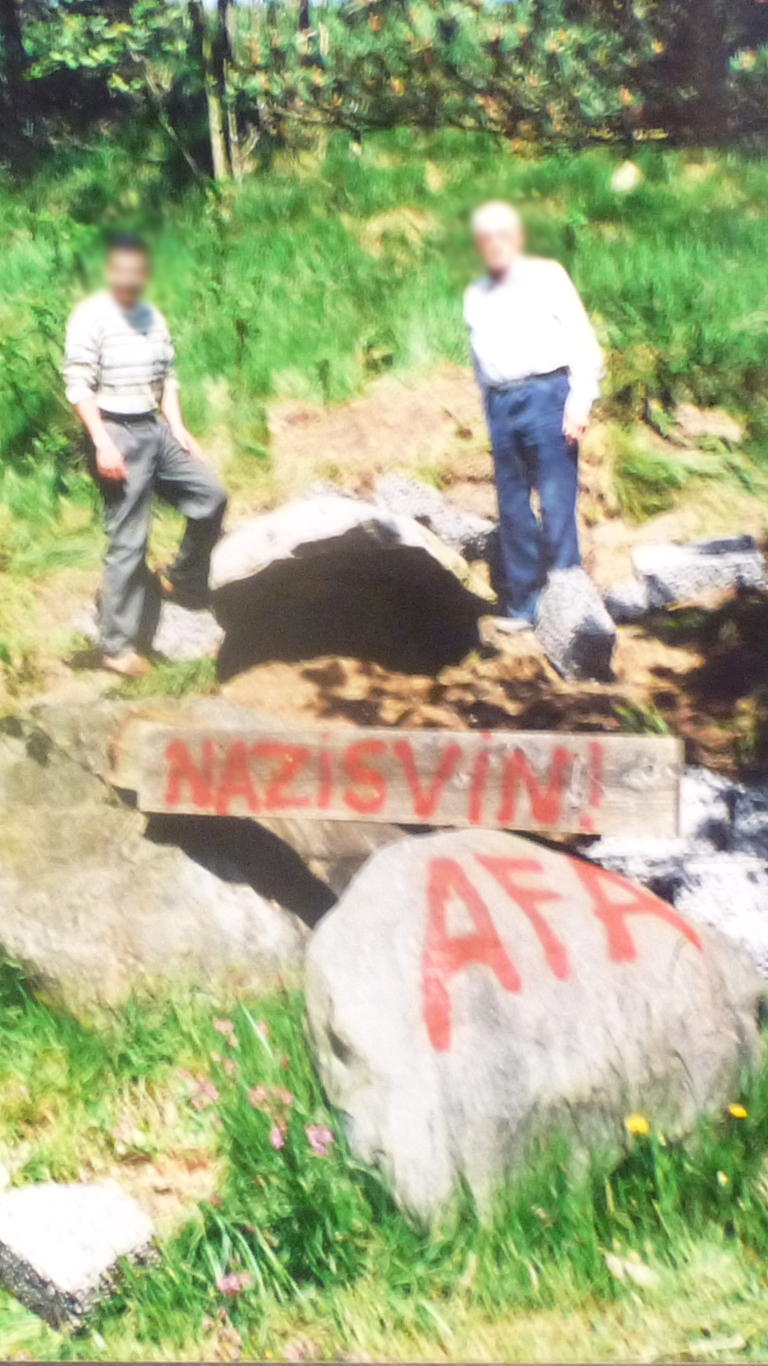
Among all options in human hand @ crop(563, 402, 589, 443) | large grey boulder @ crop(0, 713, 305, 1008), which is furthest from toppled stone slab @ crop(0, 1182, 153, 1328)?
human hand @ crop(563, 402, 589, 443)

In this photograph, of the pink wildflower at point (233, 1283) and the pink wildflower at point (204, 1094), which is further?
the pink wildflower at point (204, 1094)

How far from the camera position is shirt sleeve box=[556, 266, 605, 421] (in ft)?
8.18

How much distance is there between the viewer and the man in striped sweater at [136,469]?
→ 101 inches

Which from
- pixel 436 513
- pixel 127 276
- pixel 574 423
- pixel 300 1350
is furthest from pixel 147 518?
pixel 300 1350

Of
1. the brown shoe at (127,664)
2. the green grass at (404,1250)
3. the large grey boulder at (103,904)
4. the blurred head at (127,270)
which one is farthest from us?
the large grey boulder at (103,904)

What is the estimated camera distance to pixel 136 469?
8.56 feet

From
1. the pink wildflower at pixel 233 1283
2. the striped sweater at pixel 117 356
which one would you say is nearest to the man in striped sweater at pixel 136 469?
the striped sweater at pixel 117 356

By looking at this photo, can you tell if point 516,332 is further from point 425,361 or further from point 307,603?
point 307,603

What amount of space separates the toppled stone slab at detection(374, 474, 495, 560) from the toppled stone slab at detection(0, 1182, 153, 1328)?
1.58 metres

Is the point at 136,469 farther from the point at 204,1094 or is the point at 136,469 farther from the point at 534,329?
the point at 204,1094

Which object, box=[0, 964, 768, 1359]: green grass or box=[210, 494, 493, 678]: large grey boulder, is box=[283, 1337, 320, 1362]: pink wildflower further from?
box=[210, 494, 493, 678]: large grey boulder

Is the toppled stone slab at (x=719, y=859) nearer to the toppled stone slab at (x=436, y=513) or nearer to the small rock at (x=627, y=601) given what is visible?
the small rock at (x=627, y=601)

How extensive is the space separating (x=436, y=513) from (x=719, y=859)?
40.2 inches

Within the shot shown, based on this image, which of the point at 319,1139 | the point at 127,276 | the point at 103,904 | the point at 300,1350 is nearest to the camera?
the point at 300,1350
